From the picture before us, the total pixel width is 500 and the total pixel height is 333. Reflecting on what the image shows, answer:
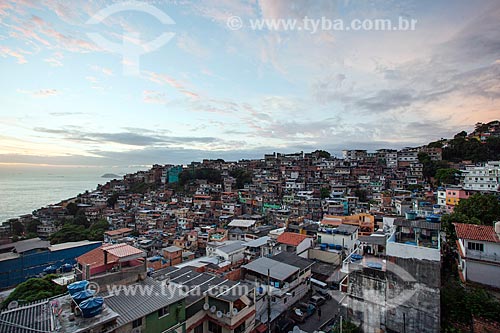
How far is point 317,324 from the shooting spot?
11844mm

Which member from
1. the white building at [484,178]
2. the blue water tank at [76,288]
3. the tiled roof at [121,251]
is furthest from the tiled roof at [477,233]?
the white building at [484,178]

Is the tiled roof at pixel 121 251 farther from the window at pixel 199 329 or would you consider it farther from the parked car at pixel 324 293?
the parked car at pixel 324 293

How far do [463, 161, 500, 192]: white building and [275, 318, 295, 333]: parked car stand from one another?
2463 cm

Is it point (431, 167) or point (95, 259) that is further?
point (431, 167)

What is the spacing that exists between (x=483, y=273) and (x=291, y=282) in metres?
7.71

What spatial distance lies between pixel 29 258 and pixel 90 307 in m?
19.5

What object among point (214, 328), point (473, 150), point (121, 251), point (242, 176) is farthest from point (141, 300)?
point (473, 150)

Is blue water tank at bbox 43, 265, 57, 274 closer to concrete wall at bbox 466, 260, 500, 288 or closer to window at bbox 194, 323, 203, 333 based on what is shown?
window at bbox 194, 323, 203, 333

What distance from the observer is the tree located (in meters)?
13.6

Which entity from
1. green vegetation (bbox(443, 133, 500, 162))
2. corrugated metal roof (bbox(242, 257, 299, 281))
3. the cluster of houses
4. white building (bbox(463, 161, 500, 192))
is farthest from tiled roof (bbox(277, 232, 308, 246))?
green vegetation (bbox(443, 133, 500, 162))

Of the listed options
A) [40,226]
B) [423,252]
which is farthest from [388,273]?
[40,226]

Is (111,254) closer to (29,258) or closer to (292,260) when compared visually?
(292,260)

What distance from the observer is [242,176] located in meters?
47.1

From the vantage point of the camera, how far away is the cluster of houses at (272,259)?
25.5ft
